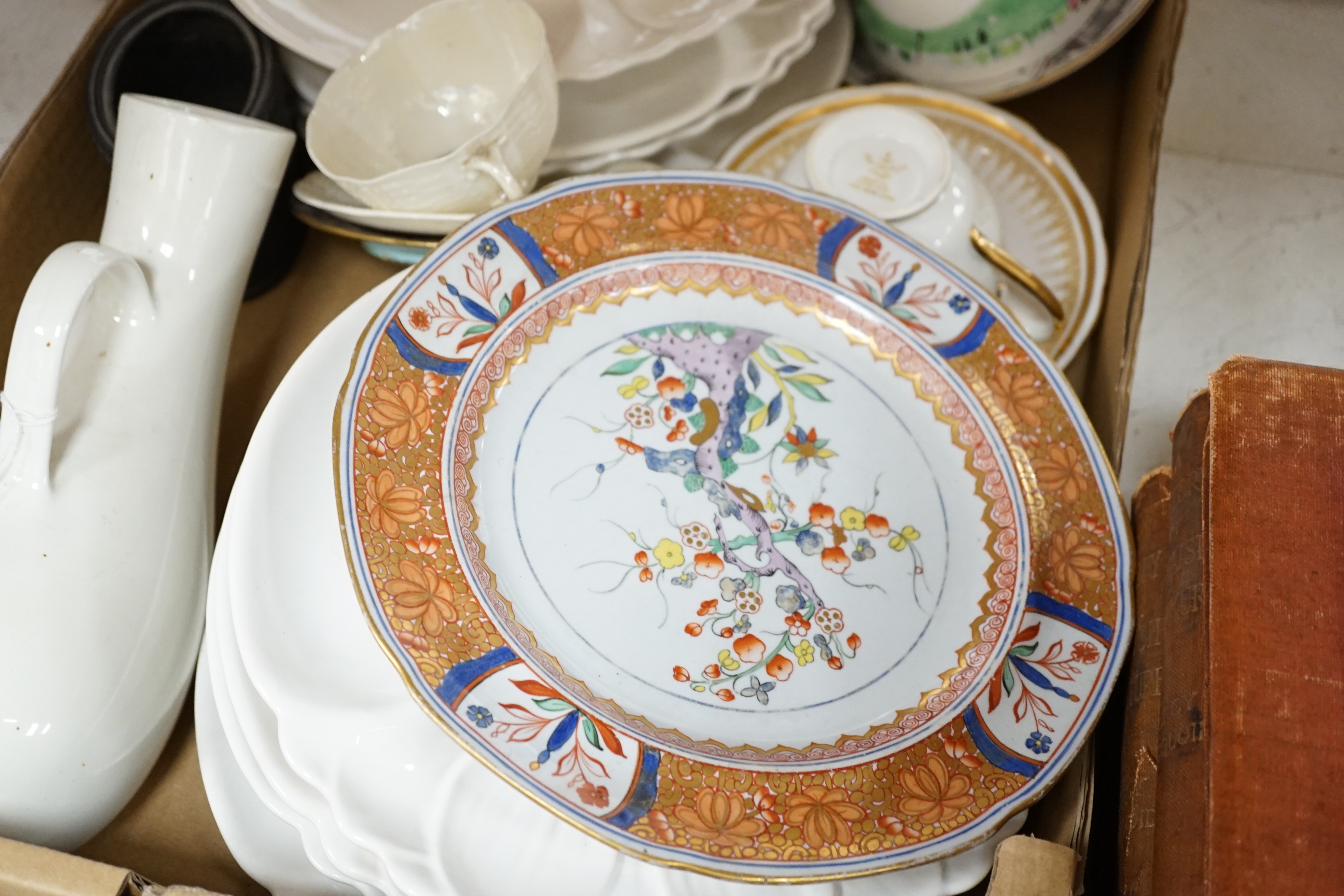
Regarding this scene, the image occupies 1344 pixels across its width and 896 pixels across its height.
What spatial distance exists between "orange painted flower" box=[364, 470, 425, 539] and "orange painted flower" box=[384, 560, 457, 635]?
0.7 inches

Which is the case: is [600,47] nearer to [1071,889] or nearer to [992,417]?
[992,417]

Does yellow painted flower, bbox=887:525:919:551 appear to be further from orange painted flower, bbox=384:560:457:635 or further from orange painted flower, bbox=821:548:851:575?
orange painted flower, bbox=384:560:457:635

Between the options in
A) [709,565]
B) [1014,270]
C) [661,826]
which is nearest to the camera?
[661,826]

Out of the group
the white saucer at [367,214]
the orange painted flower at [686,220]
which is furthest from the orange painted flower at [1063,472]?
the white saucer at [367,214]

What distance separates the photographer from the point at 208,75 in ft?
1.98

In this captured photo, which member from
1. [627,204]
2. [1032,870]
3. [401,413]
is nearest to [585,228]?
[627,204]

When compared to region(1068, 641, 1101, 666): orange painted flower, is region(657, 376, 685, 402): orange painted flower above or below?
above

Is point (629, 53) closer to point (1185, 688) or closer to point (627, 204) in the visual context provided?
point (627, 204)

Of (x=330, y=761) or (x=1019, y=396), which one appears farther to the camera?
(x=1019, y=396)

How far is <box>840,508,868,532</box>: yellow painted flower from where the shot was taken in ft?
1.60

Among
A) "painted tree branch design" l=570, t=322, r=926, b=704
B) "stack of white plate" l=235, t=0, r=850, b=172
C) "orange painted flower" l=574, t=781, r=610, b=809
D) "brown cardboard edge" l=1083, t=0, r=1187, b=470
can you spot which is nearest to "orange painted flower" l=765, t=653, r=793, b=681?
"painted tree branch design" l=570, t=322, r=926, b=704

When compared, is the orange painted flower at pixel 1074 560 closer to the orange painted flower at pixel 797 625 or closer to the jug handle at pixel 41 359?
the orange painted flower at pixel 797 625

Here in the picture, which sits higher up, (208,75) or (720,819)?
(208,75)

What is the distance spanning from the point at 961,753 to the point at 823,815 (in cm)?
7
